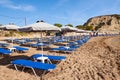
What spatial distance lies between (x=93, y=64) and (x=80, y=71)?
0.77m

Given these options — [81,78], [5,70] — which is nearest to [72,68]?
[81,78]

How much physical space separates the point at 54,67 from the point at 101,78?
193 cm

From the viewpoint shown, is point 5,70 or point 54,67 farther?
point 5,70

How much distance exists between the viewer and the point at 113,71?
6.04m

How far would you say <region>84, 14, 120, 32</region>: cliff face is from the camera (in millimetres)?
120525

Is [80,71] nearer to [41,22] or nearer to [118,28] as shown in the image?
[41,22]

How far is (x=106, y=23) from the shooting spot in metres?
134

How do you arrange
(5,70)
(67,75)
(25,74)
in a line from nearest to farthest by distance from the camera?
(67,75) → (25,74) → (5,70)

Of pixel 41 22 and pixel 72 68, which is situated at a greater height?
pixel 41 22

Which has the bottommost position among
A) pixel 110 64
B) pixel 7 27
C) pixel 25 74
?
pixel 25 74

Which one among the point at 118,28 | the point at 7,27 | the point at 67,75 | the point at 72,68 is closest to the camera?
the point at 67,75

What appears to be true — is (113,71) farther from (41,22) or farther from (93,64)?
(41,22)

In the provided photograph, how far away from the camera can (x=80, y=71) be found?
6.25 m

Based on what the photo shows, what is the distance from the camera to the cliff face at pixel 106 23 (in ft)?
395
